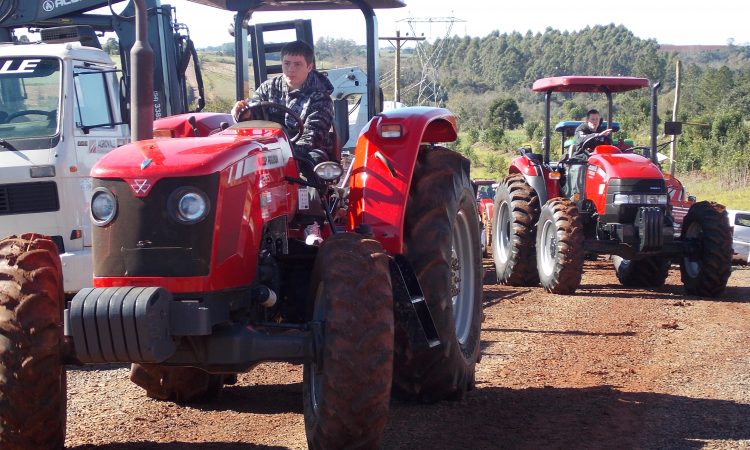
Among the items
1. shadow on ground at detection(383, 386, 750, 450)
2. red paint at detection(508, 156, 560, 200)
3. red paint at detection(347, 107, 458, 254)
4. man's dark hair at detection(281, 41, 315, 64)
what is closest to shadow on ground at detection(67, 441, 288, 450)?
shadow on ground at detection(383, 386, 750, 450)

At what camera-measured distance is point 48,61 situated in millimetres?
9320

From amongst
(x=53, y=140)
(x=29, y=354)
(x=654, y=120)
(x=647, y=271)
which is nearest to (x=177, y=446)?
(x=29, y=354)

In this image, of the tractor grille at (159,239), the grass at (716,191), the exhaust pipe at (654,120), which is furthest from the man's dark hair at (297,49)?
the grass at (716,191)

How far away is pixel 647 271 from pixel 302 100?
751cm

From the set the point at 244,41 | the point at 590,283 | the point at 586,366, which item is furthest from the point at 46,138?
the point at 590,283

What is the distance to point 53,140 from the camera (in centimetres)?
905

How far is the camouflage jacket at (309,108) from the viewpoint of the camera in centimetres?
566

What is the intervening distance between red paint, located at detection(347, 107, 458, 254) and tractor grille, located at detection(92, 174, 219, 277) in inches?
48.9

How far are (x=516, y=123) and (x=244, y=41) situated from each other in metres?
53.4

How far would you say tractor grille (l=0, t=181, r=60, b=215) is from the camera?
28.8 ft

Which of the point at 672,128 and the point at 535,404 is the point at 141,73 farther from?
the point at 672,128

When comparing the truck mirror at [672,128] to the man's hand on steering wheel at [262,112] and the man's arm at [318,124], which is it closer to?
the man's arm at [318,124]

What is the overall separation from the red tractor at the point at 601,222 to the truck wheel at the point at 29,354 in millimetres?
7437

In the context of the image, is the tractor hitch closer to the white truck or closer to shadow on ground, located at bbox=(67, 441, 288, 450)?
shadow on ground, located at bbox=(67, 441, 288, 450)
